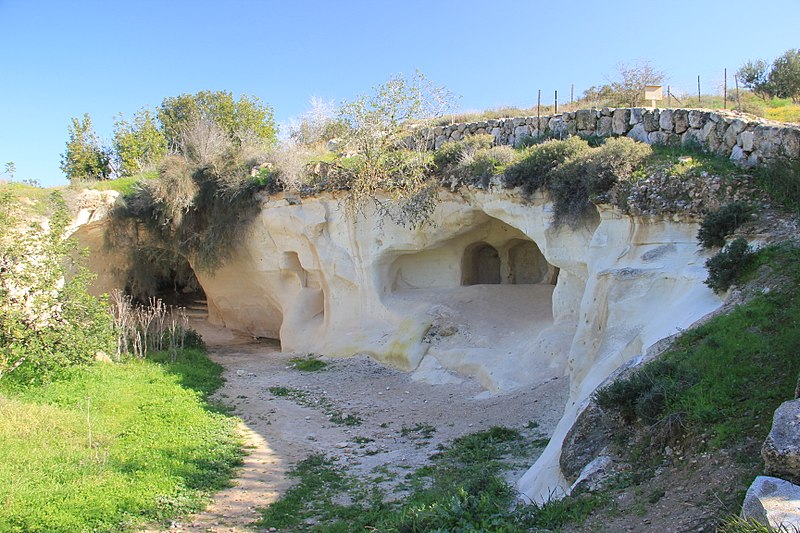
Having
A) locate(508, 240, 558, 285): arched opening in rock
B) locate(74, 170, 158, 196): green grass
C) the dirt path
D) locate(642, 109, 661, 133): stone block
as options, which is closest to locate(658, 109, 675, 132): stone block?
locate(642, 109, 661, 133): stone block

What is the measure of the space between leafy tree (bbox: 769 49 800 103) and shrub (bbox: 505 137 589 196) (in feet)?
41.1

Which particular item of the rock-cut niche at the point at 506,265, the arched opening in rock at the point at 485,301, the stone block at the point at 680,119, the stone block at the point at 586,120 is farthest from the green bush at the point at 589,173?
the rock-cut niche at the point at 506,265

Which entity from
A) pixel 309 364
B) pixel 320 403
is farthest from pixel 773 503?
pixel 309 364

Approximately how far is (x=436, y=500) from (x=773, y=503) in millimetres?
3949

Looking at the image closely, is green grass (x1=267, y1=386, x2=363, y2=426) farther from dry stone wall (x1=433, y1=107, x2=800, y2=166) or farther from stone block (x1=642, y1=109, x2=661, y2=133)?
stone block (x1=642, y1=109, x2=661, y2=133)

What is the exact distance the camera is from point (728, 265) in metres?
9.30

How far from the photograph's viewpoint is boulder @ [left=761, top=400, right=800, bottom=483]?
190 inches

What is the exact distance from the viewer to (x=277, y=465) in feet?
35.9

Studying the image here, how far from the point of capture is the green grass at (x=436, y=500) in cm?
625

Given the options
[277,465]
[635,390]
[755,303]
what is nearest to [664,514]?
[635,390]

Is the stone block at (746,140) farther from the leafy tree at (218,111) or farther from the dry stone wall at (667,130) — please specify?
the leafy tree at (218,111)

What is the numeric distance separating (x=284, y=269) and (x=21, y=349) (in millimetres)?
8593

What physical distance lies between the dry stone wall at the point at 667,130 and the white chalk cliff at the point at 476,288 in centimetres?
226

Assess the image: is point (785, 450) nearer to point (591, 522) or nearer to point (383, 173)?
point (591, 522)
